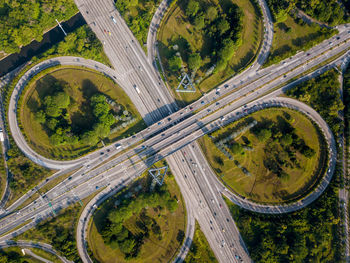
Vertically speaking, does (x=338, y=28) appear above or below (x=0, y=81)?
below

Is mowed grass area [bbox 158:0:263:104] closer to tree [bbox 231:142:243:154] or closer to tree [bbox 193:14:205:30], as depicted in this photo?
tree [bbox 193:14:205:30]

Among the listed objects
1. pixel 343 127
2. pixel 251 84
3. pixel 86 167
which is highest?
pixel 86 167

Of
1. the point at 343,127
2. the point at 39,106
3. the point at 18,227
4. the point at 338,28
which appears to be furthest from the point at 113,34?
the point at 343,127

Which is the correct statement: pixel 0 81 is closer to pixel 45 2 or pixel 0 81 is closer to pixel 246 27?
pixel 45 2

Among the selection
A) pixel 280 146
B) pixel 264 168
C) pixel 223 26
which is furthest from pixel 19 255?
pixel 223 26

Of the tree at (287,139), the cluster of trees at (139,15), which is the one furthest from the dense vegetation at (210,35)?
the tree at (287,139)

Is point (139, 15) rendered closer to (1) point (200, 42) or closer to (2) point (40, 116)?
(1) point (200, 42)

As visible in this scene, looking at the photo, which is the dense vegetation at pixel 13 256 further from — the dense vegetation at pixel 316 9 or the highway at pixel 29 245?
the dense vegetation at pixel 316 9

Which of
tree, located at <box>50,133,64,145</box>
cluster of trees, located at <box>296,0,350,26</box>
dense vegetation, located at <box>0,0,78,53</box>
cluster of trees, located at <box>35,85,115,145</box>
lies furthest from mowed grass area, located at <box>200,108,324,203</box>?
dense vegetation, located at <box>0,0,78,53</box>
